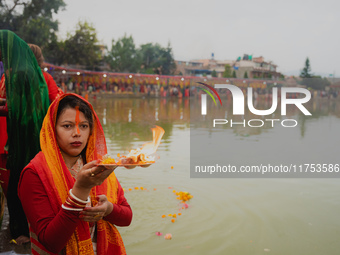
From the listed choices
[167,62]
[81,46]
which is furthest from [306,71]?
[81,46]

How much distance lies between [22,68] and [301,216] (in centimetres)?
343

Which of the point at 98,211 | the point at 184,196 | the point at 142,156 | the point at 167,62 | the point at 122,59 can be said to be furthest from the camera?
the point at 167,62

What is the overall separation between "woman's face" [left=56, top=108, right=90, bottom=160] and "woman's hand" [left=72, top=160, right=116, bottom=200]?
0.25m

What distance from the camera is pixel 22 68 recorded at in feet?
9.04

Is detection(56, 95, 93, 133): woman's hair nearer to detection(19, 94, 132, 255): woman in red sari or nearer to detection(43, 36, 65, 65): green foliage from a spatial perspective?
detection(19, 94, 132, 255): woman in red sari

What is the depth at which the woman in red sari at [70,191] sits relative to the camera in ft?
4.67

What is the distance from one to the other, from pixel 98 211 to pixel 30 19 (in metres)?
34.2

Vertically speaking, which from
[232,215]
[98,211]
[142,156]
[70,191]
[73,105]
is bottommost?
[232,215]

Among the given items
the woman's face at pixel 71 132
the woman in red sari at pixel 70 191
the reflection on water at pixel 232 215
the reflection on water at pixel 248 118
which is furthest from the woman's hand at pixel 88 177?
the reflection on water at pixel 248 118

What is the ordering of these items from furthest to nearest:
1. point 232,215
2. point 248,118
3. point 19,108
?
1. point 248,118
2. point 232,215
3. point 19,108

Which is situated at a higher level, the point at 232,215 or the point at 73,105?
the point at 73,105

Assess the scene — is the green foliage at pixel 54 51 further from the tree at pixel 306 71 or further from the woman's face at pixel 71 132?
the tree at pixel 306 71

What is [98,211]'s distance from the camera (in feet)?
4.90

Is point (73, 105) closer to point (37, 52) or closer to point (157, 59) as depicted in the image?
point (37, 52)
